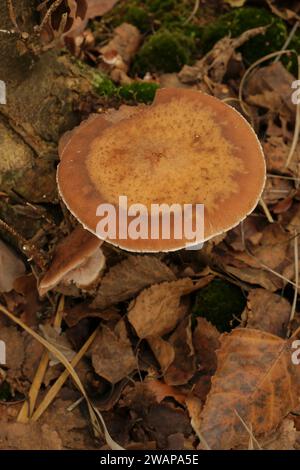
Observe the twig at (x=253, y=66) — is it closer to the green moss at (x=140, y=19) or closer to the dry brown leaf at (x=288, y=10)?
the dry brown leaf at (x=288, y=10)

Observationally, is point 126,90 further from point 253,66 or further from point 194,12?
point 194,12

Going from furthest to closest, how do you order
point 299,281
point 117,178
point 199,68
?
point 199,68, point 299,281, point 117,178

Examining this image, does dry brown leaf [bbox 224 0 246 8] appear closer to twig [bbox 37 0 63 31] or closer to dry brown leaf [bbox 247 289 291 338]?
twig [bbox 37 0 63 31]

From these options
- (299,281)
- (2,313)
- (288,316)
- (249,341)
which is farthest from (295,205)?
(2,313)

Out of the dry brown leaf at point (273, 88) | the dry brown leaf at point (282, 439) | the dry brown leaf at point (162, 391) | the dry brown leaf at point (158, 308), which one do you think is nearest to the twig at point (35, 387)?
the dry brown leaf at point (158, 308)

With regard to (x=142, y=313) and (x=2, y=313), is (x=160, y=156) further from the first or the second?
(x=2, y=313)

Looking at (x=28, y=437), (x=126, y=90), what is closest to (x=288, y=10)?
(x=126, y=90)
